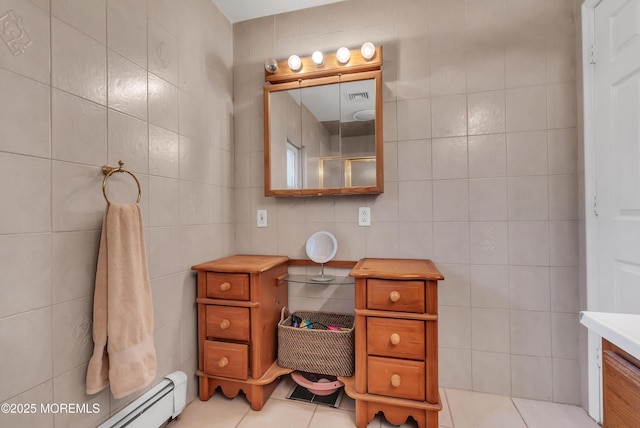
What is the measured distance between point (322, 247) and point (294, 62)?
3.90 feet

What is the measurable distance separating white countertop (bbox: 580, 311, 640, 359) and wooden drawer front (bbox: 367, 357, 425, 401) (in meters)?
0.76

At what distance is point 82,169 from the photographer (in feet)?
3.38

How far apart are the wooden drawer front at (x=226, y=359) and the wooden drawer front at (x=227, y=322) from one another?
0.04m

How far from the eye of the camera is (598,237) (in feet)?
4.38

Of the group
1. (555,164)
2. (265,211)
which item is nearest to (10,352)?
(265,211)

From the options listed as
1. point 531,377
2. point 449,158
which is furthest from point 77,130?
point 531,377

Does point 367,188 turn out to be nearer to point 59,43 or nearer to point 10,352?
point 59,43

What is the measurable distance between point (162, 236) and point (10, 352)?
2.14 feet

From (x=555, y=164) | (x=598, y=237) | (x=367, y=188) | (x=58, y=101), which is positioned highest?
(x=58, y=101)

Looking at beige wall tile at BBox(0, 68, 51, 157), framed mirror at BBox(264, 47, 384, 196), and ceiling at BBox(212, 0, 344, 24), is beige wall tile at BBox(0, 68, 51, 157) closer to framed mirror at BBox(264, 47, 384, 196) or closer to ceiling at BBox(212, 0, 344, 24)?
framed mirror at BBox(264, 47, 384, 196)

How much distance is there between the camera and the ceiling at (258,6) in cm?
180

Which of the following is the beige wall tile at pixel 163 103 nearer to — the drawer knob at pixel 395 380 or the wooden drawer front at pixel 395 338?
the wooden drawer front at pixel 395 338

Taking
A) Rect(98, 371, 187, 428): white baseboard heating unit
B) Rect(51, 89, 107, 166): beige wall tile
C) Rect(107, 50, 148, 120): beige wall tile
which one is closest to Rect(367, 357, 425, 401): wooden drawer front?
Rect(98, 371, 187, 428): white baseboard heating unit

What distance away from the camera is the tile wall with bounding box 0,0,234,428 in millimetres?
844
